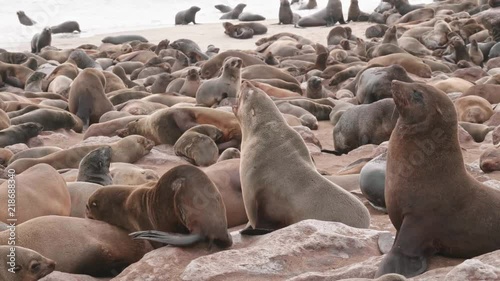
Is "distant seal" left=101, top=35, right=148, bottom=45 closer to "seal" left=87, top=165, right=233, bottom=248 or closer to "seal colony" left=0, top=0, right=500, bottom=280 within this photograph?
"seal colony" left=0, top=0, right=500, bottom=280

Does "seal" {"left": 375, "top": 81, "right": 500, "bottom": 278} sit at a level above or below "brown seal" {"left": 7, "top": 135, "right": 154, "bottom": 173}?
above

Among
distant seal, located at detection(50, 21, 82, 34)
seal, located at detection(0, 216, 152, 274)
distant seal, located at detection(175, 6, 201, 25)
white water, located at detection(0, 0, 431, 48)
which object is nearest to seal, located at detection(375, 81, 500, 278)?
seal, located at detection(0, 216, 152, 274)

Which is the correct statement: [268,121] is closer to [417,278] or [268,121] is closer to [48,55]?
[417,278]

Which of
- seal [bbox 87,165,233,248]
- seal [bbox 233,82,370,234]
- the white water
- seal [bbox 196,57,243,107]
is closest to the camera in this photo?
seal [bbox 87,165,233,248]

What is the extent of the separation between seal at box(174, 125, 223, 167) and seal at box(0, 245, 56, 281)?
361cm

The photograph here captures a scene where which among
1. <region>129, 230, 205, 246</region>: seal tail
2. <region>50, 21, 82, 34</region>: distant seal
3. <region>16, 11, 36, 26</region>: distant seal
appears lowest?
<region>50, 21, 82, 34</region>: distant seal

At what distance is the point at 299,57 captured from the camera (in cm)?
1633

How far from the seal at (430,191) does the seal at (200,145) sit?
3836 mm

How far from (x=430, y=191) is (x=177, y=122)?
5118 millimetres

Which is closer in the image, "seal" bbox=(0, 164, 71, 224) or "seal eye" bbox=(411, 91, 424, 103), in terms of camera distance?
"seal eye" bbox=(411, 91, 424, 103)

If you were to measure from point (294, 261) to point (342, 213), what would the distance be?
0.96m

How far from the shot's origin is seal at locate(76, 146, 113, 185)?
6578mm

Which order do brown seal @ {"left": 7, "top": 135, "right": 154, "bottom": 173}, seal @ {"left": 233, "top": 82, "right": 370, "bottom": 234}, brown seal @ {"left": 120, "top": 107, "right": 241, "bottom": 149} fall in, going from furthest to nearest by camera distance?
brown seal @ {"left": 120, "top": 107, "right": 241, "bottom": 149}
brown seal @ {"left": 7, "top": 135, "right": 154, "bottom": 173}
seal @ {"left": 233, "top": 82, "right": 370, "bottom": 234}

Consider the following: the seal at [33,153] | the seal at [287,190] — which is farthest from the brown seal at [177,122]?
the seal at [287,190]
